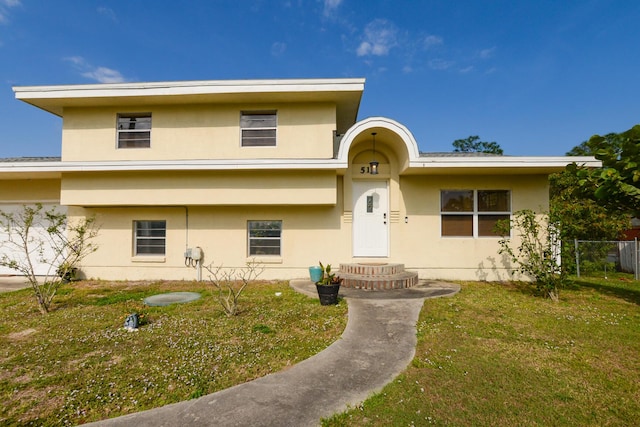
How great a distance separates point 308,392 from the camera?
3.04 m

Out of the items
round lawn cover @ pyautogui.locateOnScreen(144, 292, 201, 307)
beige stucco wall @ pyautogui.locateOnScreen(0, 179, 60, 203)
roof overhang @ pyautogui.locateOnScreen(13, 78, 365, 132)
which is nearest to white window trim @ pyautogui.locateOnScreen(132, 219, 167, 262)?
round lawn cover @ pyautogui.locateOnScreen(144, 292, 201, 307)

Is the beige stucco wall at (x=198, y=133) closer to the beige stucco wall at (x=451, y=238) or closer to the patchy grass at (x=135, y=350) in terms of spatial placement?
the beige stucco wall at (x=451, y=238)

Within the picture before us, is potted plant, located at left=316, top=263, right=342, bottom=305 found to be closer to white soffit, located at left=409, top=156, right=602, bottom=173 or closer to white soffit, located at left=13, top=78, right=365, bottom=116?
white soffit, located at left=409, top=156, right=602, bottom=173

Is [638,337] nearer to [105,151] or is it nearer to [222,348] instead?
[222,348]

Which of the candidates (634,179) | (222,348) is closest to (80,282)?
(222,348)

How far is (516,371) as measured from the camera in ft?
11.4

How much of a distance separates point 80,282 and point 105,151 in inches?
164

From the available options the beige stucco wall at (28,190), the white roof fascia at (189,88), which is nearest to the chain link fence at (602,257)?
the white roof fascia at (189,88)

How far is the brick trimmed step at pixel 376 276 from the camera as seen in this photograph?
7.39 metres

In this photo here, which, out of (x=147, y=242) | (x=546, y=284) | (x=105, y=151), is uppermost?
(x=105, y=151)

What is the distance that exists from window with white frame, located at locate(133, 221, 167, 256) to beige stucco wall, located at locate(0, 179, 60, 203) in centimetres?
341

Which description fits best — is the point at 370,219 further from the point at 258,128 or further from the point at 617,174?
the point at 617,174

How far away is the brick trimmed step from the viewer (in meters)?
7.39

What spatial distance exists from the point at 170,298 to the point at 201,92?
5.82 metres
